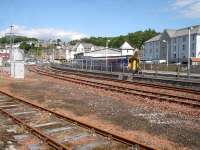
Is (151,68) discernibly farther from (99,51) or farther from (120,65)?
(99,51)

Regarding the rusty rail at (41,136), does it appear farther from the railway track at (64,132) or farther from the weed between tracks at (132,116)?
the weed between tracks at (132,116)

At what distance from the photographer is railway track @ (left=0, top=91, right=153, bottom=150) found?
966cm

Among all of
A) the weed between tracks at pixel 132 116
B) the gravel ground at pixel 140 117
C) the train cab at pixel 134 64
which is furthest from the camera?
the train cab at pixel 134 64

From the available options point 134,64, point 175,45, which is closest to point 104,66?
point 134,64

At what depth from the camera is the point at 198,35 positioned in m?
101

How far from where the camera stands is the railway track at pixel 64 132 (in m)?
9.66

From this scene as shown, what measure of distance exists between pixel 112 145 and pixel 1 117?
6358 mm

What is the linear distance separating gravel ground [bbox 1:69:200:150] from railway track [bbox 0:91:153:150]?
0.72 meters

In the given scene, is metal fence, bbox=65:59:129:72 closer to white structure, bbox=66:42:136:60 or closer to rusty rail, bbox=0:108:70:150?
white structure, bbox=66:42:136:60

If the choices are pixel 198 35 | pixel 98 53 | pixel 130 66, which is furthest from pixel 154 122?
pixel 98 53

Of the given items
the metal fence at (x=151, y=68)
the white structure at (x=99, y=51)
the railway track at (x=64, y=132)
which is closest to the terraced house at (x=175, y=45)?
the white structure at (x=99, y=51)

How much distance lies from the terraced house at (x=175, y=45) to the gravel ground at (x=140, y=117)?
80091 mm

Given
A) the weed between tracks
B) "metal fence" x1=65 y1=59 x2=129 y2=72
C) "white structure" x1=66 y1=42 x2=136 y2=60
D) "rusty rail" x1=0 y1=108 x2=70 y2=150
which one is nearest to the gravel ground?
the weed between tracks

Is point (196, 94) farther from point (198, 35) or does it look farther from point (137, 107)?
point (198, 35)
